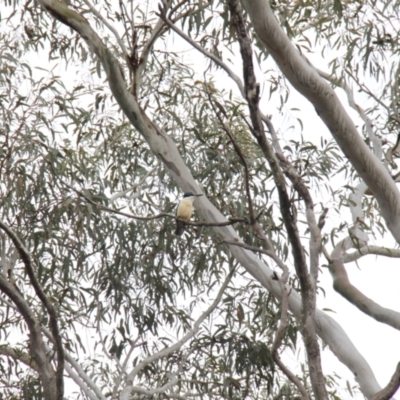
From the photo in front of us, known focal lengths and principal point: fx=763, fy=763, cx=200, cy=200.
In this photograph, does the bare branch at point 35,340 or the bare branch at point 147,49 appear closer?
the bare branch at point 35,340

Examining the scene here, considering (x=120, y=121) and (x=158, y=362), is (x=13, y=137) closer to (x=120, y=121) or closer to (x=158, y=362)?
(x=120, y=121)

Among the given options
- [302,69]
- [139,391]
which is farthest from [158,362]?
[302,69]

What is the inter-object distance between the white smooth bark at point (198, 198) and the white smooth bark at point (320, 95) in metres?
0.73

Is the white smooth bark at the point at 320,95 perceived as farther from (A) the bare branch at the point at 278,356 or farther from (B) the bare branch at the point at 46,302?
(B) the bare branch at the point at 46,302

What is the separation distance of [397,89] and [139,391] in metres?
2.66

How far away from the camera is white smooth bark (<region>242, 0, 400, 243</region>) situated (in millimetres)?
3365

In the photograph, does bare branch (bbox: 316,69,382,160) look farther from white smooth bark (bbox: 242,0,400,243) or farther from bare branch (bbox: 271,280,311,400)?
bare branch (bbox: 271,280,311,400)

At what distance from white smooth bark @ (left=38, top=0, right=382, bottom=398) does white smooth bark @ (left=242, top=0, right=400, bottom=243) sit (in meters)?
0.73

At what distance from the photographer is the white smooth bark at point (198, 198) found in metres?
3.78

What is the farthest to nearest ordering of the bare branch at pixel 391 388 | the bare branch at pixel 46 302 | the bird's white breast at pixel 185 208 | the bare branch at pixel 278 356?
the bird's white breast at pixel 185 208
the bare branch at pixel 46 302
the bare branch at pixel 278 356
the bare branch at pixel 391 388

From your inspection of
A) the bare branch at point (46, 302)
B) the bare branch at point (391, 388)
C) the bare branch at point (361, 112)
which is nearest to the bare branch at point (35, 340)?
the bare branch at point (46, 302)

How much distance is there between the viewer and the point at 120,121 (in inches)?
231

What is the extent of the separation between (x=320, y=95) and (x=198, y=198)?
1041 millimetres

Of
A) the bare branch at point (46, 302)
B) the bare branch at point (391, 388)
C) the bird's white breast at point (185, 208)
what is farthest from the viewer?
the bird's white breast at point (185, 208)
